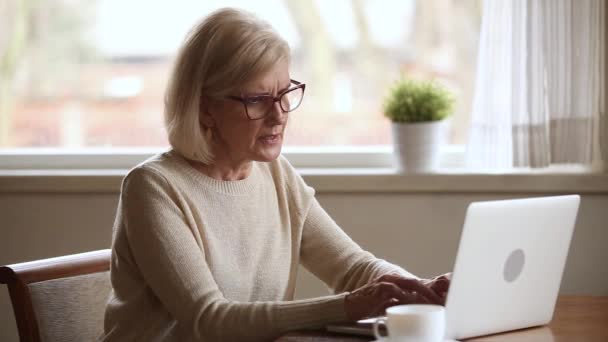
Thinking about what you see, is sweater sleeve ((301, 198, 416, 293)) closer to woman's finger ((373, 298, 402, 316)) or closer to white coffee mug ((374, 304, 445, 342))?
woman's finger ((373, 298, 402, 316))

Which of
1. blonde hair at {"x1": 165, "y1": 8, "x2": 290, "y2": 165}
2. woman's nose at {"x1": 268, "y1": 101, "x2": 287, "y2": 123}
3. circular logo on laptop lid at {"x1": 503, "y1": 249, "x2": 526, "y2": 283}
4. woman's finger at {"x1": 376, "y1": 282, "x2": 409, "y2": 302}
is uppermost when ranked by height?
blonde hair at {"x1": 165, "y1": 8, "x2": 290, "y2": 165}

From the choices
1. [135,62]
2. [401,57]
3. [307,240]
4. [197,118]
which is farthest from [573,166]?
[135,62]

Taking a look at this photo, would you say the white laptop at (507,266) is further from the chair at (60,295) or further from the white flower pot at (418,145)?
the white flower pot at (418,145)

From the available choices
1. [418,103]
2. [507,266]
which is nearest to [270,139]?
[507,266]

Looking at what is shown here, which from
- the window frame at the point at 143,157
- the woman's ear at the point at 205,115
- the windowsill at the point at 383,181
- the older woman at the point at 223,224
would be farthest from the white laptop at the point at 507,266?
the window frame at the point at 143,157

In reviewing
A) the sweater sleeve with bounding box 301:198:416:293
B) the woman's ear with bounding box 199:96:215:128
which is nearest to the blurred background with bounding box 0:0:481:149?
the sweater sleeve with bounding box 301:198:416:293

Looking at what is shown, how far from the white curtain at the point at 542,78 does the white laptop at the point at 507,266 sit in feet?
3.51

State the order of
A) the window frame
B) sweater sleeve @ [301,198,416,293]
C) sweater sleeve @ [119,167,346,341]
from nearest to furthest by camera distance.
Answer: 1. sweater sleeve @ [119,167,346,341]
2. sweater sleeve @ [301,198,416,293]
3. the window frame

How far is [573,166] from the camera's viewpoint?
2.69m

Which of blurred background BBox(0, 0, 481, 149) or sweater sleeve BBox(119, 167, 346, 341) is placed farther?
blurred background BBox(0, 0, 481, 149)

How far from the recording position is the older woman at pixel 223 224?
166 cm

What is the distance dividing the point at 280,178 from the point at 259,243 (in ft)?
0.62

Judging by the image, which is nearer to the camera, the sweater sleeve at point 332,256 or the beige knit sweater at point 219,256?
the beige knit sweater at point 219,256

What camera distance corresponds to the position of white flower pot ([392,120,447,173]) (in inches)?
106
